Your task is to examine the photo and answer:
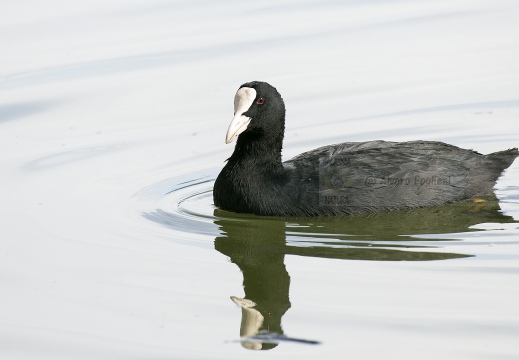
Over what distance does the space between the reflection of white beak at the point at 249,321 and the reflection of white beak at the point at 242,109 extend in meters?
1.83

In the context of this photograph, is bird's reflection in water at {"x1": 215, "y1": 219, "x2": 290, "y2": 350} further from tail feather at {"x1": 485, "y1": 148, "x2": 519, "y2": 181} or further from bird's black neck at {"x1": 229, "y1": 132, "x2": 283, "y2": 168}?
tail feather at {"x1": 485, "y1": 148, "x2": 519, "y2": 181}

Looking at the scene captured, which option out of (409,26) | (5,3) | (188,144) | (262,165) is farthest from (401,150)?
(5,3)

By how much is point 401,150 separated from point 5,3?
7972mm

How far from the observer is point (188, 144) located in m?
10.4

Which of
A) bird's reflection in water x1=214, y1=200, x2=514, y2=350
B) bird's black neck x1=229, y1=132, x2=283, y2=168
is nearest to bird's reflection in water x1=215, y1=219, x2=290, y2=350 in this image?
bird's reflection in water x1=214, y1=200, x2=514, y2=350

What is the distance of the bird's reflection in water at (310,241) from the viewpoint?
6773 mm

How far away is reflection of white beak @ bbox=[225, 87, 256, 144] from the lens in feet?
27.0

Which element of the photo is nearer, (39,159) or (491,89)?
(39,159)

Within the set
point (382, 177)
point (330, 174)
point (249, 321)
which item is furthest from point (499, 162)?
point (249, 321)

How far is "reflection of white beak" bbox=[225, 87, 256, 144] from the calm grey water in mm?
709

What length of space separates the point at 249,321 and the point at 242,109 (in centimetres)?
234

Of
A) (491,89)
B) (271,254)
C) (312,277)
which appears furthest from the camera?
(491,89)

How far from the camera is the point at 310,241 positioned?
7.77 m

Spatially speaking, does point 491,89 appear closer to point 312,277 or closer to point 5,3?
point 312,277
